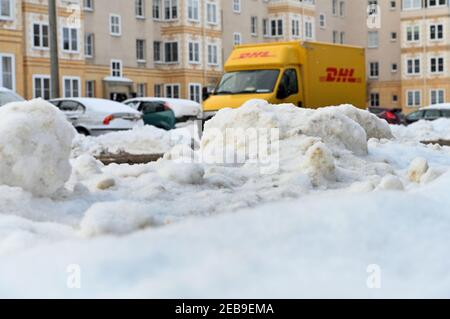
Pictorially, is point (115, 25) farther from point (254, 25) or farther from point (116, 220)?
point (116, 220)

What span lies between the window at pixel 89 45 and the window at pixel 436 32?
3724 centimetres

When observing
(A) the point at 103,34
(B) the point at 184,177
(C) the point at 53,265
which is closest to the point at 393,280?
(C) the point at 53,265

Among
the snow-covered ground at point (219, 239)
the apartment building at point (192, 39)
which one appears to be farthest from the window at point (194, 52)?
the snow-covered ground at point (219, 239)

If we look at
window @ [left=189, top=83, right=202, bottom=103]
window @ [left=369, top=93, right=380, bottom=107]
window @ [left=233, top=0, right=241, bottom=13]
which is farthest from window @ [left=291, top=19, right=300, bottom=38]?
window @ [left=369, top=93, right=380, bottom=107]

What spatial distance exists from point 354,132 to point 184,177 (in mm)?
3456

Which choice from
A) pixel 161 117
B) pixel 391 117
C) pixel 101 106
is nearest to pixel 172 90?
pixel 391 117

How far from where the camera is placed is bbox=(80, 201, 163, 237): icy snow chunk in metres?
4.89

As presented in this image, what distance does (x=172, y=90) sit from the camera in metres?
60.8

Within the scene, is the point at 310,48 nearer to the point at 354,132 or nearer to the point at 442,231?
the point at 354,132

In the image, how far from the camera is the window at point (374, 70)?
269 feet

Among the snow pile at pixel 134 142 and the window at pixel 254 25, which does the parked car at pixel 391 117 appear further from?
the snow pile at pixel 134 142

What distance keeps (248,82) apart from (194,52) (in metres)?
36.2

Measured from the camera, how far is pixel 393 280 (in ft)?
14.3
